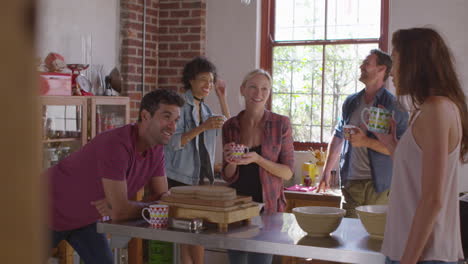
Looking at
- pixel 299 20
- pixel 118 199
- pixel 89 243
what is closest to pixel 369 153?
pixel 118 199

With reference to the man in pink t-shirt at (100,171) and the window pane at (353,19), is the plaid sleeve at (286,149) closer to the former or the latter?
the man in pink t-shirt at (100,171)

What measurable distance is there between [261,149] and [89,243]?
108 cm

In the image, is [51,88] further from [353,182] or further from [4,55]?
[4,55]

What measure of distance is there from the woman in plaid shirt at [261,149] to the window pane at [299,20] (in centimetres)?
235

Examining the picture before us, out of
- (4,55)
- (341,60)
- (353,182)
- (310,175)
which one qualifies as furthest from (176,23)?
(4,55)

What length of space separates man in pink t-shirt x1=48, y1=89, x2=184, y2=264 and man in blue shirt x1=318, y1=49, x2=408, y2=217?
1.29m

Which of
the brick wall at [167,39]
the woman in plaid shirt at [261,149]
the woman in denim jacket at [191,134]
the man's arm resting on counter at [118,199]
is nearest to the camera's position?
the man's arm resting on counter at [118,199]

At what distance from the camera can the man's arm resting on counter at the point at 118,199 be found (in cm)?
253

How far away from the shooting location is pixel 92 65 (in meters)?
4.91

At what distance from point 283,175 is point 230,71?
8.46ft

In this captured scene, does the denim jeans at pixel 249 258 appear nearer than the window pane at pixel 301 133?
Yes

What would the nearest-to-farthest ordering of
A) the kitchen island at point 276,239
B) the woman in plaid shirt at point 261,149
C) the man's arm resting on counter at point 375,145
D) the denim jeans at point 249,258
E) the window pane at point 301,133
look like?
the kitchen island at point 276,239, the denim jeans at point 249,258, the woman in plaid shirt at point 261,149, the man's arm resting on counter at point 375,145, the window pane at point 301,133

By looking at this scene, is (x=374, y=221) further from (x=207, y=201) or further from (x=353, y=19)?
(x=353, y=19)

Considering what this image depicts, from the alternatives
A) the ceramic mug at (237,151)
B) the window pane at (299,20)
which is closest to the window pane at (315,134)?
the window pane at (299,20)
